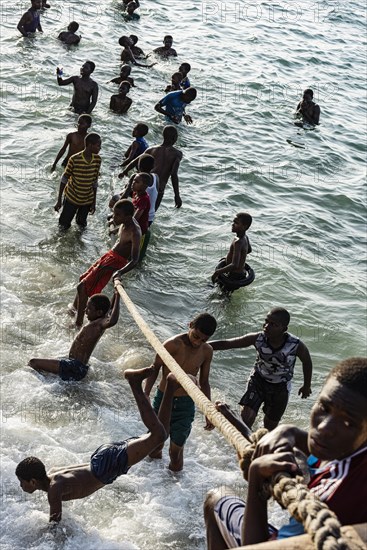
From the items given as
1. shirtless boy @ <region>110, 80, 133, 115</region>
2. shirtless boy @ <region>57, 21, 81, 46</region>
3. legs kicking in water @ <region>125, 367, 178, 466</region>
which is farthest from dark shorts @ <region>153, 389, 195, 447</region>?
shirtless boy @ <region>57, 21, 81, 46</region>

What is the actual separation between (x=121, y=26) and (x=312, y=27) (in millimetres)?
8709

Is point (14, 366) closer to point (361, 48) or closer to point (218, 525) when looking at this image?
point (218, 525)

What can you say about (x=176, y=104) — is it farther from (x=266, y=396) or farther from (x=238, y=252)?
(x=266, y=396)

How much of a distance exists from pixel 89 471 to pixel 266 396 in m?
2.17

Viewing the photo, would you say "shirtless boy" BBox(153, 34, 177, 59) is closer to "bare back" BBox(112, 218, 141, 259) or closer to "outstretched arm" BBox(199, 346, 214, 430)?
"bare back" BBox(112, 218, 141, 259)

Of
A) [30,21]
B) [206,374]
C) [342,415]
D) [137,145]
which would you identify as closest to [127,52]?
[30,21]

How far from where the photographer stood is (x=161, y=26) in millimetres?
22938

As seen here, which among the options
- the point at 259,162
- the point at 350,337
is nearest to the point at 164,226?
the point at 350,337

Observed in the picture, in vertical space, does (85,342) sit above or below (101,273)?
below

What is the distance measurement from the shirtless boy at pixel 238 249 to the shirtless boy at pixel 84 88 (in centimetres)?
615

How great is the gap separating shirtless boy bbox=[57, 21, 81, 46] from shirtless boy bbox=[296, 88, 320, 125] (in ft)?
18.9

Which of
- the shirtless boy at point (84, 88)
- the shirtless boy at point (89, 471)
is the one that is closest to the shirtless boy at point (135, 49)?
the shirtless boy at point (84, 88)

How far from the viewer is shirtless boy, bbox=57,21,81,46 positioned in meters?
18.5

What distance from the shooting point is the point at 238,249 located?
29.5 feet
